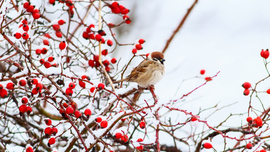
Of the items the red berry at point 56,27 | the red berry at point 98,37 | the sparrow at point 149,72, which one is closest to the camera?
the red berry at point 56,27

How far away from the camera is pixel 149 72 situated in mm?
4020

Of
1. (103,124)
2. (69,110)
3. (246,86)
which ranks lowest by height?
(103,124)

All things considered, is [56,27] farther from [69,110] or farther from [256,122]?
[256,122]

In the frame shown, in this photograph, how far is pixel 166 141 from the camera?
11.4ft

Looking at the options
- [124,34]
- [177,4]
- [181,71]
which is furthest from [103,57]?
[177,4]

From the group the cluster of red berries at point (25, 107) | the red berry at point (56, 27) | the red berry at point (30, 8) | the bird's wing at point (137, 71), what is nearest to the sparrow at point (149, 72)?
the bird's wing at point (137, 71)

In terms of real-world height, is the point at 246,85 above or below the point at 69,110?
above

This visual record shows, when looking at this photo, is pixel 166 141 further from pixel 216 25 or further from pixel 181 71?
pixel 216 25

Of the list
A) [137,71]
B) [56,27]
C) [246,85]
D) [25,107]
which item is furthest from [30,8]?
[246,85]

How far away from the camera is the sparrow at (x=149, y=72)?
12.9 ft

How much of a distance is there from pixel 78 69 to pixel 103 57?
545mm

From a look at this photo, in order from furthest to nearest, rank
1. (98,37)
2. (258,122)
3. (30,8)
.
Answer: (98,37) < (30,8) < (258,122)

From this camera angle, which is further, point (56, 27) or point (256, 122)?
point (56, 27)

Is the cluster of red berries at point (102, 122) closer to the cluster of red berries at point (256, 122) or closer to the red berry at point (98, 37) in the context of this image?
the cluster of red berries at point (256, 122)
